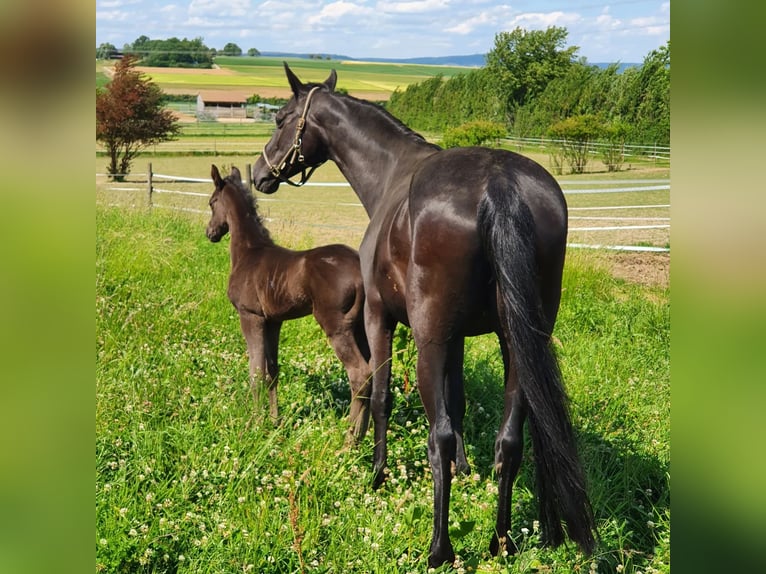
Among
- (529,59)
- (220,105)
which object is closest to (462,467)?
(529,59)

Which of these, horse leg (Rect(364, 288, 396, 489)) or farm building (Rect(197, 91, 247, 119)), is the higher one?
farm building (Rect(197, 91, 247, 119))

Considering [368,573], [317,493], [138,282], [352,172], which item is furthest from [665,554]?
[138,282]

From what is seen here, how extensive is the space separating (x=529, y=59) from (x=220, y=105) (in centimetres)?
2871

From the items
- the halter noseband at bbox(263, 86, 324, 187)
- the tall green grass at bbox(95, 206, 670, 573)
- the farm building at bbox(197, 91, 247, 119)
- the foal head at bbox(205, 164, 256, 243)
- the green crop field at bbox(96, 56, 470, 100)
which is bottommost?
the tall green grass at bbox(95, 206, 670, 573)

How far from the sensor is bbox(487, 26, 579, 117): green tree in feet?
153

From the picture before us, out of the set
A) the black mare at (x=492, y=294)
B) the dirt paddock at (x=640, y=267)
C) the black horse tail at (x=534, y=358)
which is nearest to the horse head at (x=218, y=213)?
the black mare at (x=492, y=294)

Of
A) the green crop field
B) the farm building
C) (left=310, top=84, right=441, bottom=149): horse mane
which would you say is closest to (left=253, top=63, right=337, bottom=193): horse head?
(left=310, top=84, right=441, bottom=149): horse mane

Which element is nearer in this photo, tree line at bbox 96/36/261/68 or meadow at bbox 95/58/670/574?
meadow at bbox 95/58/670/574

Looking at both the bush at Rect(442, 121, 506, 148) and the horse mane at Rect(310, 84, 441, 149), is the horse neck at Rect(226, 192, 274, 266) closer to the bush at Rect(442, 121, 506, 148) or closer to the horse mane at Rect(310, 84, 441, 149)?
the horse mane at Rect(310, 84, 441, 149)

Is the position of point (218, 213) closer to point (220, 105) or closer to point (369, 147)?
point (369, 147)

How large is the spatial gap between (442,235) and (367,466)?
1.93 m

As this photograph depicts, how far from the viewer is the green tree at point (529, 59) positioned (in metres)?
46.6

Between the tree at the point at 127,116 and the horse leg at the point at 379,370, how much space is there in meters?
29.4

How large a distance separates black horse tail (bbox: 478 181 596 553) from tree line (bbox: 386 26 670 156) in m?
25.2
